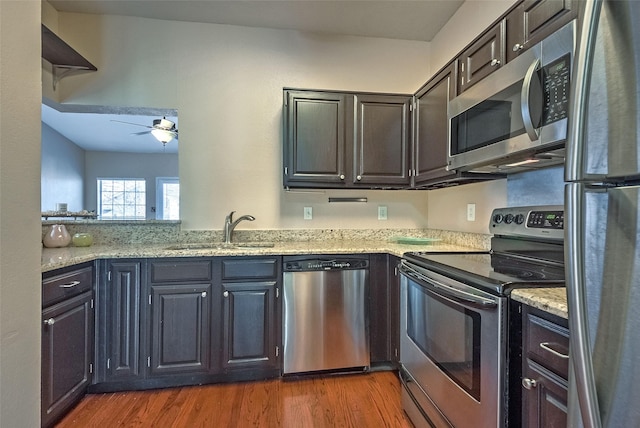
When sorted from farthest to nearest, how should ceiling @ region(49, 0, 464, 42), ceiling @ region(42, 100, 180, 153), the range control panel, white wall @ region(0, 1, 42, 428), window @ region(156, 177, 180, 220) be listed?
window @ region(156, 177, 180, 220)
ceiling @ region(42, 100, 180, 153)
ceiling @ region(49, 0, 464, 42)
the range control panel
white wall @ region(0, 1, 42, 428)

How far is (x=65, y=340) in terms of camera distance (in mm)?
1710

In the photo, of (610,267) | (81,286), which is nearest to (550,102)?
(610,267)

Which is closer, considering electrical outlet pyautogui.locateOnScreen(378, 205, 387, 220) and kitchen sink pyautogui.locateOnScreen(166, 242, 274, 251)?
kitchen sink pyautogui.locateOnScreen(166, 242, 274, 251)

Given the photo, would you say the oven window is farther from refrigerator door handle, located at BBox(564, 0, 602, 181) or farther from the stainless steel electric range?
refrigerator door handle, located at BBox(564, 0, 602, 181)

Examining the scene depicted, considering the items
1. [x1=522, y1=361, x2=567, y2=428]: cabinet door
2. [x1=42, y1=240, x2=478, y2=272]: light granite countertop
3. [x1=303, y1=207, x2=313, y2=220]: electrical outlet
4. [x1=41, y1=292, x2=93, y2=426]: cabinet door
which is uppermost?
[x1=303, y1=207, x2=313, y2=220]: electrical outlet

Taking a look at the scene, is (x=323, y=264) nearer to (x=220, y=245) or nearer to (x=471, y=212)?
(x=220, y=245)

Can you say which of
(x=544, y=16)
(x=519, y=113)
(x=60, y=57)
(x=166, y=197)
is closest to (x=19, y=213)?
(x=519, y=113)

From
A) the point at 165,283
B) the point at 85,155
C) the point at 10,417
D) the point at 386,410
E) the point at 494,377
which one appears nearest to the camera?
the point at 10,417

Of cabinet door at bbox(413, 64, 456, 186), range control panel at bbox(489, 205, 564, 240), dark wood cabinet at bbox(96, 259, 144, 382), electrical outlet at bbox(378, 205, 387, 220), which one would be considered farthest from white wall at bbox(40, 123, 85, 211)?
range control panel at bbox(489, 205, 564, 240)

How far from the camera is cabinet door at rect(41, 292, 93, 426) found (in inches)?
62.3

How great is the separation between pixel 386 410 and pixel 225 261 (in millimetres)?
1336

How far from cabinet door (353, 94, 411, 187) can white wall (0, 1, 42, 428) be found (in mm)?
1935

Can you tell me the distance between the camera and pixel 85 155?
23.8ft

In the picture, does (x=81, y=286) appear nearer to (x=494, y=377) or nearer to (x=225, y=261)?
(x=225, y=261)
